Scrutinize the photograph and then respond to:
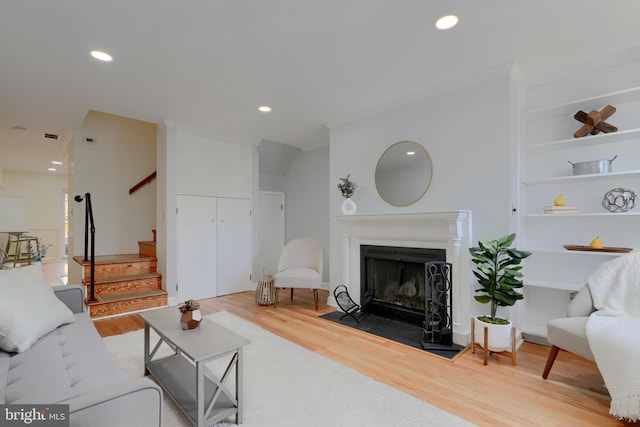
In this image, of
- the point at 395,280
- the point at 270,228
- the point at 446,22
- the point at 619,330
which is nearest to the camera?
the point at 619,330

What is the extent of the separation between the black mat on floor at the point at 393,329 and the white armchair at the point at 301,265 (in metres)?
0.52

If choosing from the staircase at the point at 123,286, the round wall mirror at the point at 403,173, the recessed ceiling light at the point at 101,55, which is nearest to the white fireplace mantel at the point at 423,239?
the round wall mirror at the point at 403,173

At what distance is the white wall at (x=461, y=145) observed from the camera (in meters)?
2.67

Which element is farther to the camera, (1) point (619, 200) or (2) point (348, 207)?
(2) point (348, 207)

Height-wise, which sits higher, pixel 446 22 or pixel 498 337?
pixel 446 22

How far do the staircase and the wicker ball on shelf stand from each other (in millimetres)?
4723

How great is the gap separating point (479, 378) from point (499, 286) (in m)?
0.70

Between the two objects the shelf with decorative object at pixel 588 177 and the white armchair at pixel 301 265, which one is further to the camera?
the white armchair at pixel 301 265

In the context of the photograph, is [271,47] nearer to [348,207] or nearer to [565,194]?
[348,207]

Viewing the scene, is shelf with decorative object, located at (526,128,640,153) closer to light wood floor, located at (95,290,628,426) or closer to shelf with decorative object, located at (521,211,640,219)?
shelf with decorative object, located at (521,211,640,219)

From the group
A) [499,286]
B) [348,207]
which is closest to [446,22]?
[499,286]

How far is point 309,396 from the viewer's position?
1.94 metres

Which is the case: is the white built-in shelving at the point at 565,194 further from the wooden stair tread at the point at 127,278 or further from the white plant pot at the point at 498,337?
the wooden stair tread at the point at 127,278

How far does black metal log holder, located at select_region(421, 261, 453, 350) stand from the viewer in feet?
9.04
